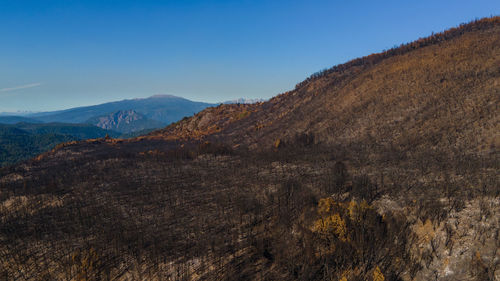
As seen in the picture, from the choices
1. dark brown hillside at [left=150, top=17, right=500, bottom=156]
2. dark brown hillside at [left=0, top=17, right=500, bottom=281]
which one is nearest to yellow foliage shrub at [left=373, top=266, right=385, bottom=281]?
dark brown hillside at [left=0, top=17, right=500, bottom=281]

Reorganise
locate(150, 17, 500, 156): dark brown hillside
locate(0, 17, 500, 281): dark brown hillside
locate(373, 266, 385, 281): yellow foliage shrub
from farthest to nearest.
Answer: locate(150, 17, 500, 156): dark brown hillside
locate(0, 17, 500, 281): dark brown hillside
locate(373, 266, 385, 281): yellow foliage shrub

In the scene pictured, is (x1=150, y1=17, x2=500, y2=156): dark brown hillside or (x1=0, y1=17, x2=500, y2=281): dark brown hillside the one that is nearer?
(x1=0, y1=17, x2=500, y2=281): dark brown hillside

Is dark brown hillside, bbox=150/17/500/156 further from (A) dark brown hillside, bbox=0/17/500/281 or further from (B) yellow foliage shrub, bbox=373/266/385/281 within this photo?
(B) yellow foliage shrub, bbox=373/266/385/281

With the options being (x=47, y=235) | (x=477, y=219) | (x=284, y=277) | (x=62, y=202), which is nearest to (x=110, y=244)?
(x=47, y=235)

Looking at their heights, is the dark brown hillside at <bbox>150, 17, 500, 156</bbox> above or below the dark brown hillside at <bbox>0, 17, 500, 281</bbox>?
above

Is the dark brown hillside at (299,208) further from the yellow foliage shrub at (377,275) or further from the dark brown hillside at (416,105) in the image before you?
the dark brown hillside at (416,105)

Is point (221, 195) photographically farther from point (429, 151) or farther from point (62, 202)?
point (429, 151)

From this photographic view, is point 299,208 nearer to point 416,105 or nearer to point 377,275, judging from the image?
point 377,275

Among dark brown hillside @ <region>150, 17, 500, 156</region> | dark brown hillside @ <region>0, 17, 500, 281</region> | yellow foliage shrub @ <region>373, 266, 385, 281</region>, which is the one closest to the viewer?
yellow foliage shrub @ <region>373, 266, 385, 281</region>
